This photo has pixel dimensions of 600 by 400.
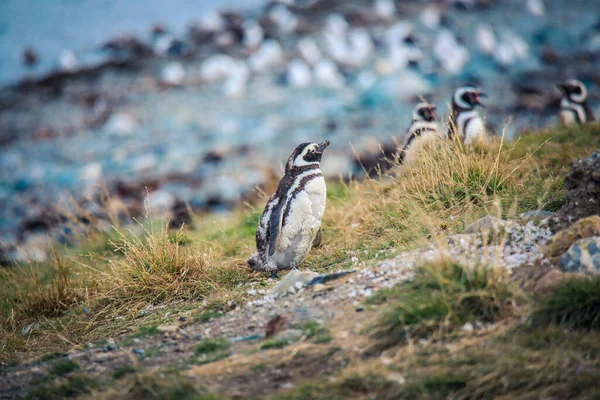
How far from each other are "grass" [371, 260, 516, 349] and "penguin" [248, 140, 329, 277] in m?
1.89

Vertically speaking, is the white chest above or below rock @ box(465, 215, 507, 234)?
above

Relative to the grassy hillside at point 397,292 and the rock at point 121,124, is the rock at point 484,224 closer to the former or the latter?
the grassy hillside at point 397,292

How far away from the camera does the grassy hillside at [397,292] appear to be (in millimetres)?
3346

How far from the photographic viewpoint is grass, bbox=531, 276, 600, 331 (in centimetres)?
357

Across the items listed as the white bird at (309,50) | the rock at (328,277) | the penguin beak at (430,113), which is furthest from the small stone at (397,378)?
the white bird at (309,50)

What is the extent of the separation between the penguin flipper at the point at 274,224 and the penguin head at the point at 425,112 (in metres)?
2.88

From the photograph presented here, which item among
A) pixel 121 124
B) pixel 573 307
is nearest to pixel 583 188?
pixel 573 307

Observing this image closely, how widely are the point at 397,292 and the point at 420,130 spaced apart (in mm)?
3095

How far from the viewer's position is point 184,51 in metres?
21.8

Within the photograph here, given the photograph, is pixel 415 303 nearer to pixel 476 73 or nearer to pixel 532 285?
pixel 532 285

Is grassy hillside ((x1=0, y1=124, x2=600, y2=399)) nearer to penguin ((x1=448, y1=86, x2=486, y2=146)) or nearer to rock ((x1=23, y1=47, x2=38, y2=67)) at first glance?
penguin ((x1=448, y1=86, x2=486, y2=146))

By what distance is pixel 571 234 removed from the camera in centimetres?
428

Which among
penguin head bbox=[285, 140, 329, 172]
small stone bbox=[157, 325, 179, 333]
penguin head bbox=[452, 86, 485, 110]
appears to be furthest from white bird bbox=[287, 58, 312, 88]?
small stone bbox=[157, 325, 179, 333]

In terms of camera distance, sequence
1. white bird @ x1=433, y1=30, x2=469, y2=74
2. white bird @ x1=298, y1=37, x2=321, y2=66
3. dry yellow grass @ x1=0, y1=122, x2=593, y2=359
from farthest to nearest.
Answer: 1. white bird @ x1=298, y1=37, x2=321, y2=66
2. white bird @ x1=433, y1=30, x2=469, y2=74
3. dry yellow grass @ x1=0, y1=122, x2=593, y2=359
